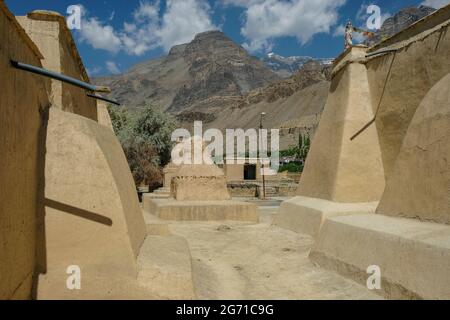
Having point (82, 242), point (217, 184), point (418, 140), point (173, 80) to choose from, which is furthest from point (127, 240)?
point (173, 80)

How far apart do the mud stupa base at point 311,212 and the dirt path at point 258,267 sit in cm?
25

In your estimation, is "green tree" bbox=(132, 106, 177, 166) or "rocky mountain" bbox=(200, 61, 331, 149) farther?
"rocky mountain" bbox=(200, 61, 331, 149)

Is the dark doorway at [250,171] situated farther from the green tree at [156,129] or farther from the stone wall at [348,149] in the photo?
the stone wall at [348,149]

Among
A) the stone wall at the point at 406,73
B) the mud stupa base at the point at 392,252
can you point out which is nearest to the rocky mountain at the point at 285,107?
the stone wall at the point at 406,73

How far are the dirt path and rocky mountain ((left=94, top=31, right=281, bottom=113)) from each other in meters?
112

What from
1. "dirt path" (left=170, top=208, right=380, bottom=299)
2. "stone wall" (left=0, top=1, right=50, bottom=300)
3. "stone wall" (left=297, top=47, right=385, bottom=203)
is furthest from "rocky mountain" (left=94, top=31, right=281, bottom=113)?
"stone wall" (left=0, top=1, right=50, bottom=300)

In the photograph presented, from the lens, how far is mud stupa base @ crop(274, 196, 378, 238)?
9125 millimetres

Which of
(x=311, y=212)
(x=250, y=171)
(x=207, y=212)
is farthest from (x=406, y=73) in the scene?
(x=250, y=171)

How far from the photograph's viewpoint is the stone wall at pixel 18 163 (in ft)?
12.2

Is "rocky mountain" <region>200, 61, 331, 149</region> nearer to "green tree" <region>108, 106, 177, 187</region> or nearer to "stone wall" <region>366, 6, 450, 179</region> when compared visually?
"green tree" <region>108, 106, 177, 187</region>

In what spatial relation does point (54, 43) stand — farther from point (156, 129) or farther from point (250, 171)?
point (250, 171)

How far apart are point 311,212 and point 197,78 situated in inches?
5468

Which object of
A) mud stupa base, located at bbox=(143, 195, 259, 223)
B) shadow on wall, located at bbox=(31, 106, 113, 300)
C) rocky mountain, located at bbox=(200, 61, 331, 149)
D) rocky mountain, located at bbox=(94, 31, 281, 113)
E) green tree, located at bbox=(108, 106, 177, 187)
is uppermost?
rocky mountain, located at bbox=(94, 31, 281, 113)

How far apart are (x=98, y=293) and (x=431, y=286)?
346 centimetres
